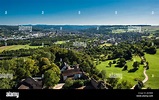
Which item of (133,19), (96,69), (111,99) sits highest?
(133,19)

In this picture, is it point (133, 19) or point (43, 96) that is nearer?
point (43, 96)

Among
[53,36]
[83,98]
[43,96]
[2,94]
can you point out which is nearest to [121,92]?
[83,98]

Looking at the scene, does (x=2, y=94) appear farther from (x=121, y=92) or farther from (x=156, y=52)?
(x=156, y=52)

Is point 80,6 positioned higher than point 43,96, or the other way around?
point 80,6

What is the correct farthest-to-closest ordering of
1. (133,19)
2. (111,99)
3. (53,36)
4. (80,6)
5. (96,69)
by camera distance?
1. (53,36)
2. (96,69)
3. (133,19)
4. (80,6)
5. (111,99)

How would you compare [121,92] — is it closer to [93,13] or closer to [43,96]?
[43,96]

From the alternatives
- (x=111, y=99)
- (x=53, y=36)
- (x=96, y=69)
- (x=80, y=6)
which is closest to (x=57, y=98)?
(x=111, y=99)

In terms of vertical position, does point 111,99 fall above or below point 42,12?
below

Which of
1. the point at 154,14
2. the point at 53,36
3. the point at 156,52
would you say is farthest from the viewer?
the point at 53,36

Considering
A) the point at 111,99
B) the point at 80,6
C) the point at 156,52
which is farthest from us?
the point at 156,52

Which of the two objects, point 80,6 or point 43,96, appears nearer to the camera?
point 43,96
